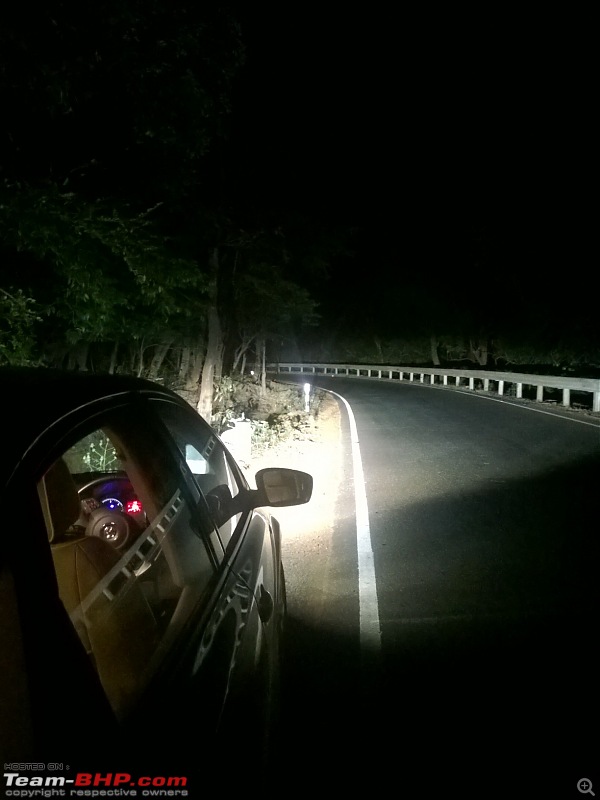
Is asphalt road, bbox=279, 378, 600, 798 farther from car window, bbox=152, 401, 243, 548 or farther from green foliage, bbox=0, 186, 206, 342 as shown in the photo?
green foliage, bbox=0, 186, 206, 342

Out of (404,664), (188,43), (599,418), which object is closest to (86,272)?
(188,43)

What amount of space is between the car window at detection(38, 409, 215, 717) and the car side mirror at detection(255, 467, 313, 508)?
1.92 feet

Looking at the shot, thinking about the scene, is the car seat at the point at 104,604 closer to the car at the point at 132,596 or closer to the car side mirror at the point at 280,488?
the car at the point at 132,596

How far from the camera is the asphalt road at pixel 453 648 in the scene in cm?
304

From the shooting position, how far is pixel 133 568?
7.80 feet

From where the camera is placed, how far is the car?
4.45ft

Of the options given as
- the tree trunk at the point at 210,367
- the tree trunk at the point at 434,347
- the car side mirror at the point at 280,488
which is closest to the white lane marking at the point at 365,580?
the car side mirror at the point at 280,488

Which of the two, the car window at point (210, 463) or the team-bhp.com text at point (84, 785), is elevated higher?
the car window at point (210, 463)

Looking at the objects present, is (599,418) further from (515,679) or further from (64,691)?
(64,691)

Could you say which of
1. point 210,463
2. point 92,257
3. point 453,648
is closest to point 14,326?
point 92,257

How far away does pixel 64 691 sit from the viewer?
53.3 inches

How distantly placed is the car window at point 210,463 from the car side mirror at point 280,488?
0.18 meters

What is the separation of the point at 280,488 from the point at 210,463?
706mm

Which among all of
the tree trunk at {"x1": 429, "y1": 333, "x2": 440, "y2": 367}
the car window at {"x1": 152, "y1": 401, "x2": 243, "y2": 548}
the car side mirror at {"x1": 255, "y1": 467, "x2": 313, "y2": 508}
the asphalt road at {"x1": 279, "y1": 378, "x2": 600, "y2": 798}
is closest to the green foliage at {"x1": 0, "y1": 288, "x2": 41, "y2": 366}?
the car window at {"x1": 152, "y1": 401, "x2": 243, "y2": 548}
